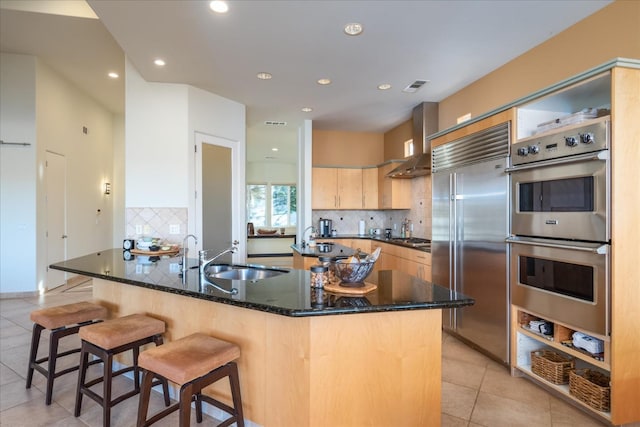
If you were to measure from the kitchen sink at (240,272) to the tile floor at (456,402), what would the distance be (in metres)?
0.93

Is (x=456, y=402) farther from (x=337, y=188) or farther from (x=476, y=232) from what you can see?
(x=337, y=188)

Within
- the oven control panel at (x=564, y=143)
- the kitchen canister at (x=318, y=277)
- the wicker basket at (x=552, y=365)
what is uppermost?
the oven control panel at (x=564, y=143)

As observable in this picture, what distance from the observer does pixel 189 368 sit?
1.57m

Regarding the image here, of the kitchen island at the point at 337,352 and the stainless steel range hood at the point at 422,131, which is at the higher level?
the stainless steel range hood at the point at 422,131

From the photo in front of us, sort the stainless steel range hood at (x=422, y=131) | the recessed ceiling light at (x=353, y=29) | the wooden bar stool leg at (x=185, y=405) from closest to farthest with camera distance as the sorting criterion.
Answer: the wooden bar stool leg at (x=185, y=405) < the recessed ceiling light at (x=353, y=29) < the stainless steel range hood at (x=422, y=131)

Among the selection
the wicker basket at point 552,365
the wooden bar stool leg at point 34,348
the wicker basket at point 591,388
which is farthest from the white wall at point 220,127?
the wicker basket at point 591,388

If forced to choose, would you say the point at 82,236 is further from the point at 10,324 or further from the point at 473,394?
the point at 473,394

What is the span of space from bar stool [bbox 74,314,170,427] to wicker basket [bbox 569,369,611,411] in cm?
275

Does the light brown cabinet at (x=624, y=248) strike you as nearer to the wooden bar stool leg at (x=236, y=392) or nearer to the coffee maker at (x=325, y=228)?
the wooden bar stool leg at (x=236, y=392)

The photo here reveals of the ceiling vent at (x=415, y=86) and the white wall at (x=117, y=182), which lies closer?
the ceiling vent at (x=415, y=86)

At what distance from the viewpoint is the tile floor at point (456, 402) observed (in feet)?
7.13

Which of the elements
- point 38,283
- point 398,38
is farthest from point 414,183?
point 38,283

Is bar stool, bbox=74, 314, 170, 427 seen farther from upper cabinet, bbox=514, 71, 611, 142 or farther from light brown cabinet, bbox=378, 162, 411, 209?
light brown cabinet, bbox=378, 162, 411, 209

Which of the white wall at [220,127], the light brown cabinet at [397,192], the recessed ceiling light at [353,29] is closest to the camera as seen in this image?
the recessed ceiling light at [353,29]
